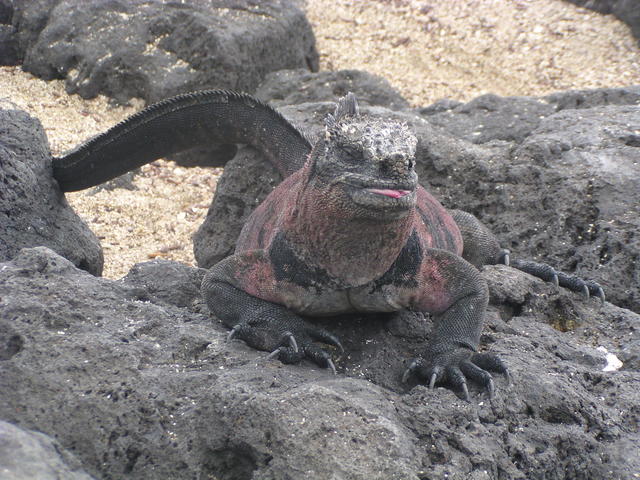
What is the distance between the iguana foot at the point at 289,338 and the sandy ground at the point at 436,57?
11.4ft

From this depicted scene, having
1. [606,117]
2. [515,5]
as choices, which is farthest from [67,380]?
[515,5]

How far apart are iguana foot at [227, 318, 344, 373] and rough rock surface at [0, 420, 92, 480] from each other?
901 mm

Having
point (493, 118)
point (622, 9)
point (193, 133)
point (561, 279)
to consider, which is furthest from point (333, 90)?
point (622, 9)

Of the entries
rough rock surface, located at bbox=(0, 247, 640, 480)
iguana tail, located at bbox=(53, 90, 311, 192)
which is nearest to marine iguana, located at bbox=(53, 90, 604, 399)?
rough rock surface, located at bbox=(0, 247, 640, 480)

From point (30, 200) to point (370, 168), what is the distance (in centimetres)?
195

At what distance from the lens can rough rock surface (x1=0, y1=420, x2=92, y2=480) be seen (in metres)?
1.62

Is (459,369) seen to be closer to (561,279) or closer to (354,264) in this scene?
(354,264)

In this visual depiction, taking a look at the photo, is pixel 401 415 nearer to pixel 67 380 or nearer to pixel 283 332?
pixel 283 332

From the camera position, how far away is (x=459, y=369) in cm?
263

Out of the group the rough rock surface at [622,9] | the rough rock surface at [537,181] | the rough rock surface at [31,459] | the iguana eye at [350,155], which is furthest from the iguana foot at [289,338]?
the rough rock surface at [622,9]

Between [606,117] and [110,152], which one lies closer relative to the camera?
[110,152]

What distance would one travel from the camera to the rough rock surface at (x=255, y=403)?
207 centimetres

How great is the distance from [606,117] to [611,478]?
2.88 metres

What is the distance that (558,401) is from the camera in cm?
246
